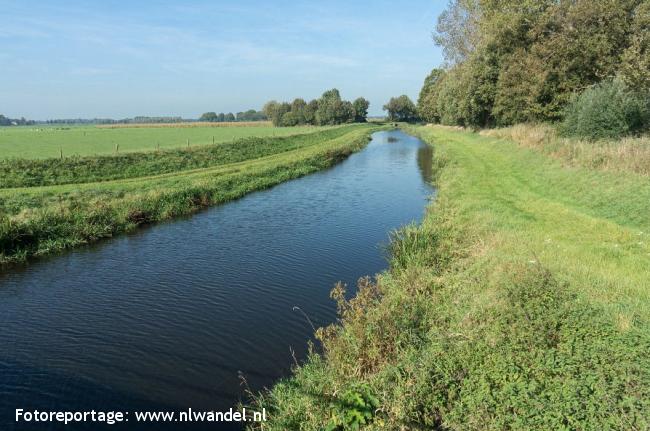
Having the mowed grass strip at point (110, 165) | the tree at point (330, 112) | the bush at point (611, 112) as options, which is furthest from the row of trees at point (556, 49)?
the tree at point (330, 112)

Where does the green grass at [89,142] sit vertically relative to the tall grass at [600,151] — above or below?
above

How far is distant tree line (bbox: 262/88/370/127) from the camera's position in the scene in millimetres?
136750

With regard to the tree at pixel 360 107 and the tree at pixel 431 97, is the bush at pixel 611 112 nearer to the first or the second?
the tree at pixel 431 97

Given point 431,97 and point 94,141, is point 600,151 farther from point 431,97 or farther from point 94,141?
point 431,97

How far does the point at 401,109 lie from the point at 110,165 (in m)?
138

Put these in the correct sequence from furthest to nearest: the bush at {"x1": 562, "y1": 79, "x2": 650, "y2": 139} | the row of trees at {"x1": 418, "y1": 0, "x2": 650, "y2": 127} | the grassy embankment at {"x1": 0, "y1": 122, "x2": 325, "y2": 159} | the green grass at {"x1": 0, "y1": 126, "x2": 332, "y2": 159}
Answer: the grassy embankment at {"x1": 0, "y1": 122, "x2": 325, "y2": 159}
the green grass at {"x1": 0, "y1": 126, "x2": 332, "y2": 159}
the row of trees at {"x1": 418, "y1": 0, "x2": 650, "y2": 127}
the bush at {"x1": 562, "y1": 79, "x2": 650, "y2": 139}

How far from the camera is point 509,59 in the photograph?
33656mm

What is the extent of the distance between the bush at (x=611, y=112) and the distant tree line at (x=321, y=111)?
11569cm

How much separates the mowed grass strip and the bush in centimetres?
2592

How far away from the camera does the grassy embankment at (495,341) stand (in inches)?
218

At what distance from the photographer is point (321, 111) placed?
137 meters

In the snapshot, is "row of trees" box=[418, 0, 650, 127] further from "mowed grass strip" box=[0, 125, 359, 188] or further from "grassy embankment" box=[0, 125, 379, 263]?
"mowed grass strip" box=[0, 125, 359, 188]

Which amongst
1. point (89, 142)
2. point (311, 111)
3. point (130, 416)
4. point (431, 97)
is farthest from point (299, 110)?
point (130, 416)

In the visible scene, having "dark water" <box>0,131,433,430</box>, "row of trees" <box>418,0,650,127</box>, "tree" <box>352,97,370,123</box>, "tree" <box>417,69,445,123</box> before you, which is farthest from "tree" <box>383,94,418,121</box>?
"dark water" <box>0,131,433,430</box>
